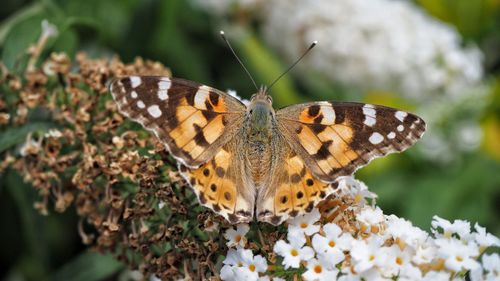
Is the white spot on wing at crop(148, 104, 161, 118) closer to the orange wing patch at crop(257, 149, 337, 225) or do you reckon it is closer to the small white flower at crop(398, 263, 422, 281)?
the orange wing patch at crop(257, 149, 337, 225)

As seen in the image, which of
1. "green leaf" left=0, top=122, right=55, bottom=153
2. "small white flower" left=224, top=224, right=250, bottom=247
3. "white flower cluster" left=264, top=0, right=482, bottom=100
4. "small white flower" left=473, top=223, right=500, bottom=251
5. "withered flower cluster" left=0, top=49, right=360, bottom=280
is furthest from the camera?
"white flower cluster" left=264, top=0, right=482, bottom=100

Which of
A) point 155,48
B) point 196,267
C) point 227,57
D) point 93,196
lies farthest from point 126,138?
point 227,57

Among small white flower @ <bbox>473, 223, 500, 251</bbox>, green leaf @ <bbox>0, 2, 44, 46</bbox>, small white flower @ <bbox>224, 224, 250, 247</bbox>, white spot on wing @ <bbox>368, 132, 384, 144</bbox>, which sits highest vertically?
green leaf @ <bbox>0, 2, 44, 46</bbox>

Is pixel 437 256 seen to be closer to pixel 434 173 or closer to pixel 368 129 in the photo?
pixel 368 129

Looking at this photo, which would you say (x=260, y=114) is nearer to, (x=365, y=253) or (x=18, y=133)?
(x=365, y=253)

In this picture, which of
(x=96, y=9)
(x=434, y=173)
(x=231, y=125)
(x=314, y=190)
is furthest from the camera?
(x=434, y=173)

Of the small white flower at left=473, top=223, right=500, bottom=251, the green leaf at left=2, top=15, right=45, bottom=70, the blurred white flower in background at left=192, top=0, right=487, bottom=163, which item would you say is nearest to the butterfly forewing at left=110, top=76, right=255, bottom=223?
the small white flower at left=473, top=223, right=500, bottom=251

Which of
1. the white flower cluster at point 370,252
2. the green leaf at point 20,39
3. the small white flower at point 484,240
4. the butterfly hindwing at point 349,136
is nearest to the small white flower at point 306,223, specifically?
the white flower cluster at point 370,252
